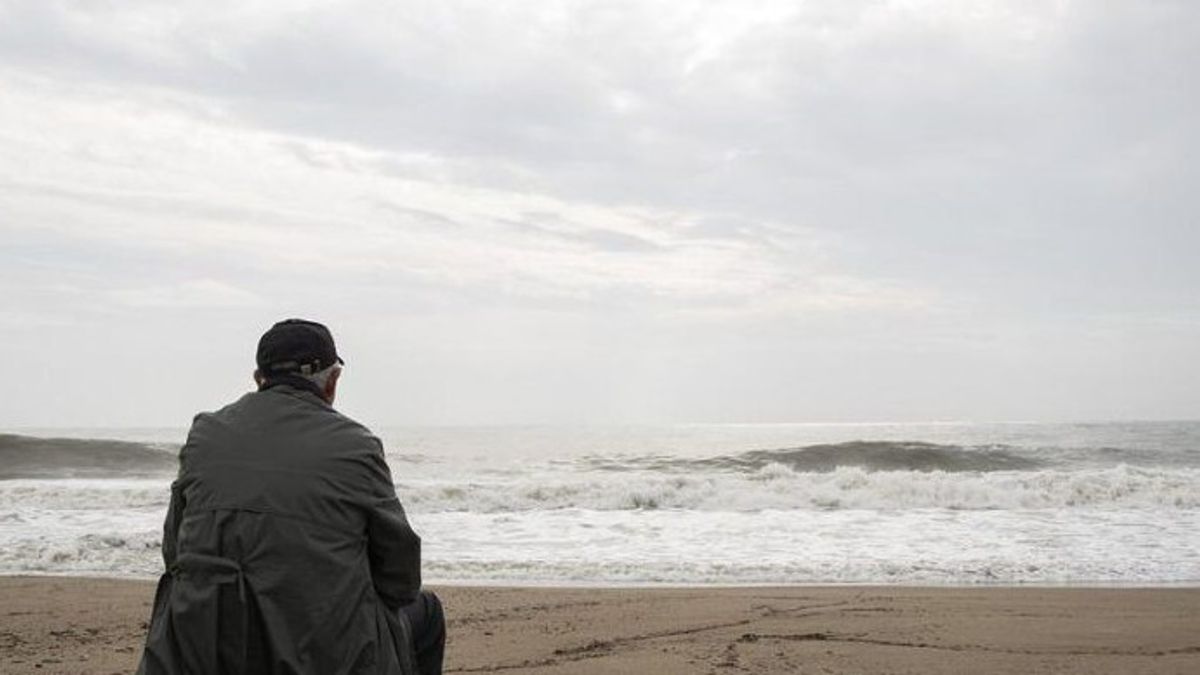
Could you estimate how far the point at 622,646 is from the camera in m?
6.36

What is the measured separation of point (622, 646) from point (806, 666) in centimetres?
113

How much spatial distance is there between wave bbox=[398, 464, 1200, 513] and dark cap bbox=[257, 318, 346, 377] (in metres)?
13.9

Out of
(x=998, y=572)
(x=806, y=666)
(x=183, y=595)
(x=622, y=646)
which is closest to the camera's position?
(x=183, y=595)

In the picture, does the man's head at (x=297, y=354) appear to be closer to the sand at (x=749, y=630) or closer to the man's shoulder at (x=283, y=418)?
the man's shoulder at (x=283, y=418)

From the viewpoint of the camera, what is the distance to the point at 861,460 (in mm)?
31203

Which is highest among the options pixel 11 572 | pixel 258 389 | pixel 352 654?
pixel 258 389

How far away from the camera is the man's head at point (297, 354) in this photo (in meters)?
2.53

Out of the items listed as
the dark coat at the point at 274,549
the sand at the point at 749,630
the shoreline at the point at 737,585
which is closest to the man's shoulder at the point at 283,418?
the dark coat at the point at 274,549

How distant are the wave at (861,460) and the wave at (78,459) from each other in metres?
12.7

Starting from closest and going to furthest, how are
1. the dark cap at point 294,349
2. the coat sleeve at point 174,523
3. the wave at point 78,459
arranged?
the coat sleeve at point 174,523, the dark cap at point 294,349, the wave at point 78,459

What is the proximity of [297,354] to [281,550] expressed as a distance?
0.49m

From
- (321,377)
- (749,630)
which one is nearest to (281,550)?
(321,377)

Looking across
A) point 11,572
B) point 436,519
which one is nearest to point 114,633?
point 11,572

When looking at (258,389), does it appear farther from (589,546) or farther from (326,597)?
(589,546)
